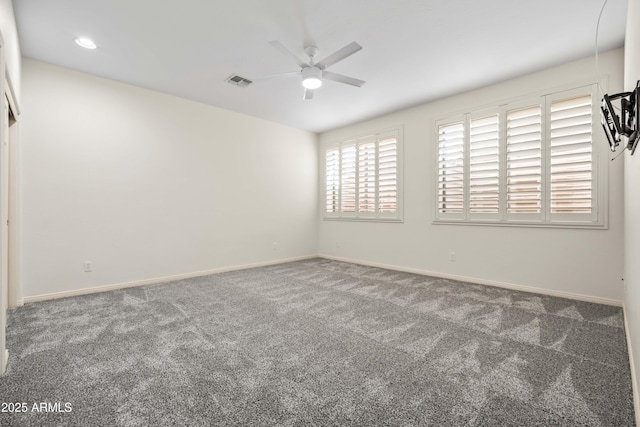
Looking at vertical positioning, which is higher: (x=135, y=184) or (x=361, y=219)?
(x=135, y=184)

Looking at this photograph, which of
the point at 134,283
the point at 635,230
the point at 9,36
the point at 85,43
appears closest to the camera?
the point at 635,230

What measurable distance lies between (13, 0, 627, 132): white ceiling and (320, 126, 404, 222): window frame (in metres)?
1.20

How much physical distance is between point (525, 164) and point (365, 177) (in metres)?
2.59

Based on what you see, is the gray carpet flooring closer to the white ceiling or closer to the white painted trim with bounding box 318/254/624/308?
the white painted trim with bounding box 318/254/624/308

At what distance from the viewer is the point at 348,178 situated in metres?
5.91

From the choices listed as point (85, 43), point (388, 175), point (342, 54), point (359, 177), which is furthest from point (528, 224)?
point (85, 43)

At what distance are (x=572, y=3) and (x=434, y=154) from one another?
2.34m

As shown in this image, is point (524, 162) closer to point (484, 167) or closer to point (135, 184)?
point (484, 167)

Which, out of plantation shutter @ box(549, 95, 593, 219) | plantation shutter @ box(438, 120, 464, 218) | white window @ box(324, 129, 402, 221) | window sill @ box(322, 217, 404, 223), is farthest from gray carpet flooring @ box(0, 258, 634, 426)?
white window @ box(324, 129, 402, 221)

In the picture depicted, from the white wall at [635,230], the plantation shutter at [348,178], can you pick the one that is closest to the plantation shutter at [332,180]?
the plantation shutter at [348,178]

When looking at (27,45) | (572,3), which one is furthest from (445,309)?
(27,45)

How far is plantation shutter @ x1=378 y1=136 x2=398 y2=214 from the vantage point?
5.11 meters

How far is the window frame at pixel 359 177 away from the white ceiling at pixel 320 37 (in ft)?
3.94

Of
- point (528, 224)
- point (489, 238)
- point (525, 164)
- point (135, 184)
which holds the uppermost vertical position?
point (525, 164)
